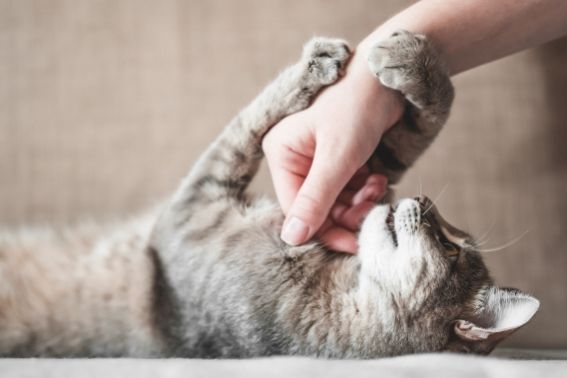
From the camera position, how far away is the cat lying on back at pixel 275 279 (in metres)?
1.08

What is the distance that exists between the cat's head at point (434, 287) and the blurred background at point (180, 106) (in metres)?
0.45

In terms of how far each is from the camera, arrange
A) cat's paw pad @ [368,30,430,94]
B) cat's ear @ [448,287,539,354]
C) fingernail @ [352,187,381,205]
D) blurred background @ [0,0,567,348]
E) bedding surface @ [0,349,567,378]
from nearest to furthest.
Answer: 1. bedding surface @ [0,349,567,378]
2. cat's ear @ [448,287,539,354]
3. cat's paw pad @ [368,30,430,94]
4. fingernail @ [352,187,381,205]
5. blurred background @ [0,0,567,348]

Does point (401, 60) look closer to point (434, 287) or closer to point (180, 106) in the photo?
point (434, 287)

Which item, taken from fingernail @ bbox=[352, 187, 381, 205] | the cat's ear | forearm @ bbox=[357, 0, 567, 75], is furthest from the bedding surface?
forearm @ bbox=[357, 0, 567, 75]

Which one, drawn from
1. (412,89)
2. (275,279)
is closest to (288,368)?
(275,279)

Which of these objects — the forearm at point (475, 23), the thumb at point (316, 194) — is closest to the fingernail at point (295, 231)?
the thumb at point (316, 194)

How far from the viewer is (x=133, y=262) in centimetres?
136

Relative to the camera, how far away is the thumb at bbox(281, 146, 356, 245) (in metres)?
1.07

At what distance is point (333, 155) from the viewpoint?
3.54 ft

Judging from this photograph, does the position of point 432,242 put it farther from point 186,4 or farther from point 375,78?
point 186,4

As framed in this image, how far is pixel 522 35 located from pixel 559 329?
771mm

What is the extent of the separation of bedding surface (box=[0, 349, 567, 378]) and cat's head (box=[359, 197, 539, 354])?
0.15m

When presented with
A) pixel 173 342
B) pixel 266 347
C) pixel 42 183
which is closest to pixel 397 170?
pixel 266 347

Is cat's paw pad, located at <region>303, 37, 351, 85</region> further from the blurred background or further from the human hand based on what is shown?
the blurred background
